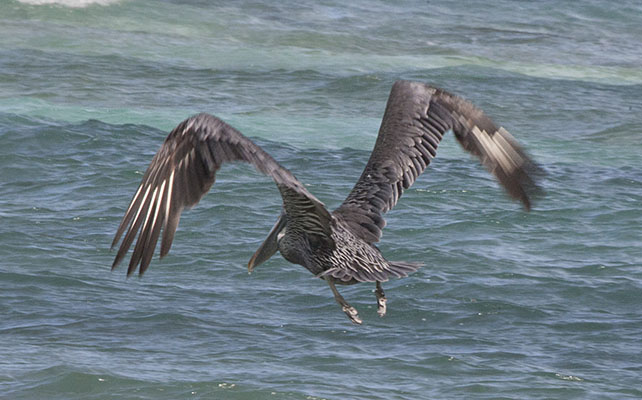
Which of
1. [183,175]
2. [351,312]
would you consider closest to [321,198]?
[351,312]

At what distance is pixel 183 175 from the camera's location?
174 inches

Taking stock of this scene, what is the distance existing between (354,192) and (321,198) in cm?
427

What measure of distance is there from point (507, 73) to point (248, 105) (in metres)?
3.86

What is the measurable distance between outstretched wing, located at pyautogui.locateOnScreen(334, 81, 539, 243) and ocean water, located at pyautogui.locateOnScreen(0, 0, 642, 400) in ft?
4.78

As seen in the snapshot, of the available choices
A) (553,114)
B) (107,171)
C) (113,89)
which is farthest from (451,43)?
(107,171)

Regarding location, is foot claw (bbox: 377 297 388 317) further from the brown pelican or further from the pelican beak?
the pelican beak

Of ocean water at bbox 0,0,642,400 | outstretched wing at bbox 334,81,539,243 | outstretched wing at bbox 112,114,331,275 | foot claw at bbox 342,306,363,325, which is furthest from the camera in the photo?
ocean water at bbox 0,0,642,400

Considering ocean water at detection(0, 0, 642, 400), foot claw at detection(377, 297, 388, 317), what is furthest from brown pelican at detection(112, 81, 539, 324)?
ocean water at detection(0, 0, 642, 400)

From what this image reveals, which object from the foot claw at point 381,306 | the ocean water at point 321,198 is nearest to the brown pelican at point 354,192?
the foot claw at point 381,306

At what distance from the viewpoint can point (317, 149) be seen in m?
11.5

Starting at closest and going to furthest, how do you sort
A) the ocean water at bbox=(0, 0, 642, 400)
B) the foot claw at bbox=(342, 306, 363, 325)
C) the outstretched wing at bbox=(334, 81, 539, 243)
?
the foot claw at bbox=(342, 306, 363, 325) < the outstretched wing at bbox=(334, 81, 539, 243) < the ocean water at bbox=(0, 0, 642, 400)

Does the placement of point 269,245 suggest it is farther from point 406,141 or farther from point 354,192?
point 406,141

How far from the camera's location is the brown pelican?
13.9 ft

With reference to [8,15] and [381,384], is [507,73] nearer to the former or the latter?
[8,15]
